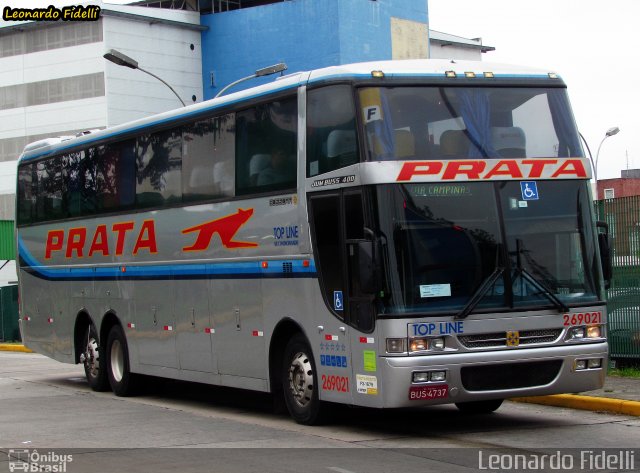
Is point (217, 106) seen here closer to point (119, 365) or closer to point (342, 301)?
point (342, 301)

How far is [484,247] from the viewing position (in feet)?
38.1

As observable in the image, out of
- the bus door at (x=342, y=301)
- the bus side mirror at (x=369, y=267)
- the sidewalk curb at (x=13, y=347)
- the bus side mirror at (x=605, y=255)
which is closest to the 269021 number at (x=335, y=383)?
the bus door at (x=342, y=301)

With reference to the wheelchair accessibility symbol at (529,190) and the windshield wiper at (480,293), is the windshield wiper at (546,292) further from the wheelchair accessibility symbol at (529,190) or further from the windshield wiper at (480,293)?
the wheelchair accessibility symbol at (529,190)

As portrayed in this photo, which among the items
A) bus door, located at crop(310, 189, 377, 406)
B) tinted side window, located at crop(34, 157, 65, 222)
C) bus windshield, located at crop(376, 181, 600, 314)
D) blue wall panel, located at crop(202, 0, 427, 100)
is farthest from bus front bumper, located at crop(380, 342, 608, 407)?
blue wall panel, located at crop(202, 0, 427, 100)

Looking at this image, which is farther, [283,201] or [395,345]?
[283,201]

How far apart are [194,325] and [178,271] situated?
0.81 meters

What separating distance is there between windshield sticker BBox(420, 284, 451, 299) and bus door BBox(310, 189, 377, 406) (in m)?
0.55

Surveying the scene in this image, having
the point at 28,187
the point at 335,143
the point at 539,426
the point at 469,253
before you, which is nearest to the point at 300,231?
the point at 335,143

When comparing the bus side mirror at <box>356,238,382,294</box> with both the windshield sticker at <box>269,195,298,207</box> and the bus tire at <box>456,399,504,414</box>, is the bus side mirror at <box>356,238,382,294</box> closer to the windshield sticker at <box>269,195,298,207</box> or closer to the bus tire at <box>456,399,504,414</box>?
the windshield sticker at <box>269,195,298,207</box>

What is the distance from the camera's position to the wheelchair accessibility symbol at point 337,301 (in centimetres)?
1202

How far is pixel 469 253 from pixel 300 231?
2117 mm

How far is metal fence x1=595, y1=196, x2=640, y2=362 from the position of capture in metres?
16.6

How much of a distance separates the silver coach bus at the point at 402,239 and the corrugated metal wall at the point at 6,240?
2972 centimetres

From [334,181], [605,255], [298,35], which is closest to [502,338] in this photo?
[605,255]
